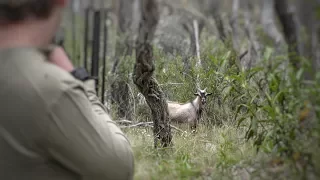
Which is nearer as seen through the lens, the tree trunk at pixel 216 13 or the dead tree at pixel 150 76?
A: the dead tree at pixel 150 76

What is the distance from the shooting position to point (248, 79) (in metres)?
3.12

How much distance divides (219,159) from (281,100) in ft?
1.55

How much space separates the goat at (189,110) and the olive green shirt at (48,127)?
53.2 inches

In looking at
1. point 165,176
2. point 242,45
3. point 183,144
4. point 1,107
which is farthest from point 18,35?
point 242,45

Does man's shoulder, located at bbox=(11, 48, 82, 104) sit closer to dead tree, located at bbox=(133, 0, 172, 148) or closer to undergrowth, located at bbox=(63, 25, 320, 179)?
undergrowth, located at bbox=(63, 25, 320, 179)

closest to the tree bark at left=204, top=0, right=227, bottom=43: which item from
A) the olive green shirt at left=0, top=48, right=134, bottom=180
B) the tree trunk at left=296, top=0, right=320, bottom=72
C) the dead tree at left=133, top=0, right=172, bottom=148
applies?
the dead tree at left=133, top=0, right=172, bottom=148

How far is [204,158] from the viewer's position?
9.27 feet

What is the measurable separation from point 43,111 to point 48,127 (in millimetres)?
57

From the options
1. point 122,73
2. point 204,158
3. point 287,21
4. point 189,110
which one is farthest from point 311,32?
point 122,73

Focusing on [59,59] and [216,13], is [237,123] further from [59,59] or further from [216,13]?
[216,13]

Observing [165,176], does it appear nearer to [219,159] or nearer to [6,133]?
[219,159]

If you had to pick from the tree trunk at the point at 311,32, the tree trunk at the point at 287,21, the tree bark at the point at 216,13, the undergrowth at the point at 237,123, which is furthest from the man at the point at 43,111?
the tree bark at the point at 216,13

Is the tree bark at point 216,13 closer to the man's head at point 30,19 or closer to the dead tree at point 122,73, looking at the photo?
the dead tree at point 122,73

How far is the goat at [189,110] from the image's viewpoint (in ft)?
10.2
